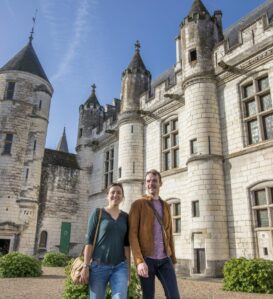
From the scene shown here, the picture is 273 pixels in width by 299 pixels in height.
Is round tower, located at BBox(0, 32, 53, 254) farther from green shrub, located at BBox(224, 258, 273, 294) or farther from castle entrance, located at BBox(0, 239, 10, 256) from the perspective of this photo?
green shrub, located at BBox(224, 258, 273, 294)

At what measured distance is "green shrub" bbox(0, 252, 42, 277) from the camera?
9.61 m

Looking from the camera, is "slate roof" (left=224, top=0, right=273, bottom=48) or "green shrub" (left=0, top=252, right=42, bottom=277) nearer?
"green shrub" (left=0, top=252, right=42, bottom=277)

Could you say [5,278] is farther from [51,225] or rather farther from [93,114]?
[93,114]

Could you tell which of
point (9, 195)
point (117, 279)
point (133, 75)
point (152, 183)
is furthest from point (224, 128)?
point (9, 195)

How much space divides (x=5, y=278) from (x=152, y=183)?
26.5 feet

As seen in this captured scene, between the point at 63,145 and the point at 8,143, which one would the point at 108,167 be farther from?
the point at 63,145

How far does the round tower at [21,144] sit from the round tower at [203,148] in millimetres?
10730

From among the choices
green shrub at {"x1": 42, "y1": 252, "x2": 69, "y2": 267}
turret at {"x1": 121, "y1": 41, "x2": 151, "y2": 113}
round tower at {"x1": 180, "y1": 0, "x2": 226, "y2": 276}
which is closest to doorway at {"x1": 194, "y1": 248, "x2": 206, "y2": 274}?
round tower at {"x1": 180, "y1": 0, "x2": 226, "y2": 276}

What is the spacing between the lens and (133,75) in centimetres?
1730

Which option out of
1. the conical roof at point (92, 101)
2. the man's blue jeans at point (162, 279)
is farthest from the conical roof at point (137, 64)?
the man's blue jeans at point (162, 279)

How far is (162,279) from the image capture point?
3.15 m

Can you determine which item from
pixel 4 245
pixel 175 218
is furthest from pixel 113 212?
pixel 4 245

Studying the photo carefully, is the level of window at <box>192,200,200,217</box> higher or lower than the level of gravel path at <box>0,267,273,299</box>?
higher

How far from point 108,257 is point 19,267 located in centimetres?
803
